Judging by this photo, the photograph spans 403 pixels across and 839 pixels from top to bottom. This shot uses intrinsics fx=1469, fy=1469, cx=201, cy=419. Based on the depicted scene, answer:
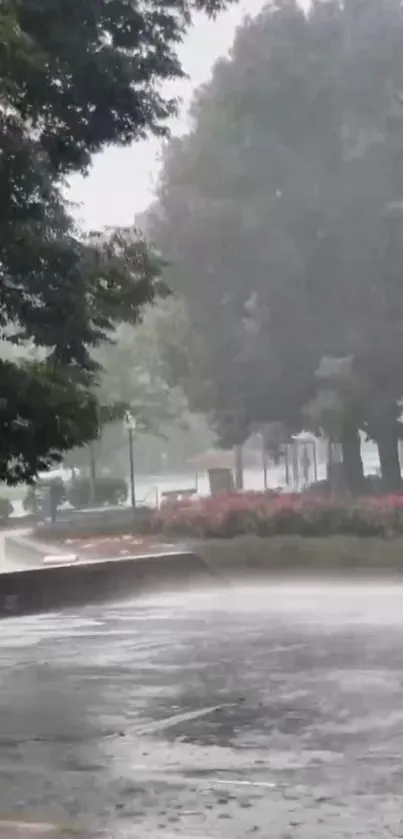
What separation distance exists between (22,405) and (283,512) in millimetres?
13670

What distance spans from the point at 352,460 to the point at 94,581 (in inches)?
693

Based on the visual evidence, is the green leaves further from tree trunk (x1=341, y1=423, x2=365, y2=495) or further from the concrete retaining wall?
tree trunk (x1=341, y1=423, x2=365, y2=495)

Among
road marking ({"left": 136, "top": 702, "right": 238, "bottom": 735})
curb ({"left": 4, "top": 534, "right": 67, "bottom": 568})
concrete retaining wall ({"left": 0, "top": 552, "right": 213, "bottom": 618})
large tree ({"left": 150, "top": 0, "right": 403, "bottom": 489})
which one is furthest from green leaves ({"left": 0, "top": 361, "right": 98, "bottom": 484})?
large tree ({"left": 150, "top": 0, "right": 403, "bottom": 489})

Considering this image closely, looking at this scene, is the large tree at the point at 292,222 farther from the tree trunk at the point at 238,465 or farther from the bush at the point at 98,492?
the tree trunk at the point at 238,465

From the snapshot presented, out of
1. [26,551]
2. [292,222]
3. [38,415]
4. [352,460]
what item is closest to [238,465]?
[352,460]

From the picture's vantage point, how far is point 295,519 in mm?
24391

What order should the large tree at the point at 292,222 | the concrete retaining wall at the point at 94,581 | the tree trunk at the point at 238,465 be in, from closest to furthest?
1. the concrete retaining wall at the point at 94,581
2. the large tree at the point at 292,222
3. the tree trunk at the point at 238,465

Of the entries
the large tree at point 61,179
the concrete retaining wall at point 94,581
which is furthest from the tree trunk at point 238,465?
the large tree at point 61,179

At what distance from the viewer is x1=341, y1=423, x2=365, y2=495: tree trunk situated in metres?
34.6

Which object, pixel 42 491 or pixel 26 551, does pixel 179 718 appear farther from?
pixel 42 491

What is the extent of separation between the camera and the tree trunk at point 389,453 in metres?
34.6

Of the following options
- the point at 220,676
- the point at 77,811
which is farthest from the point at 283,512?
the point at 77,811

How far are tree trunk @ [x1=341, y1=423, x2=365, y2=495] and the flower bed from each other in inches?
360

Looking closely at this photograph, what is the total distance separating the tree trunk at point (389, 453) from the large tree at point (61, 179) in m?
22.5
